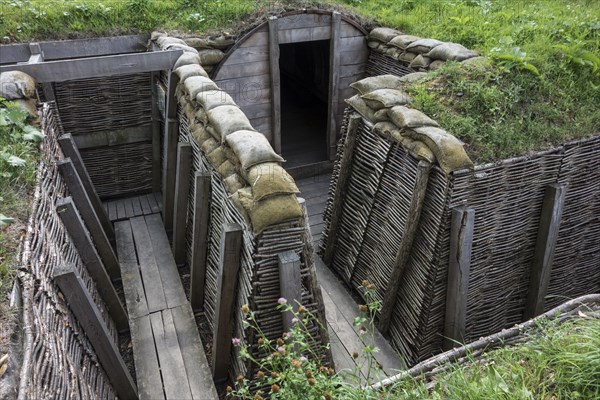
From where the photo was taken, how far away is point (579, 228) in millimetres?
4555

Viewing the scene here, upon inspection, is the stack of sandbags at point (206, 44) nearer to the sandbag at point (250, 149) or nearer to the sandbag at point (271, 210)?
the sandbag at point (250, 149)

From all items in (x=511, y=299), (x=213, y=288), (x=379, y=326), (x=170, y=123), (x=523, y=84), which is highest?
(x=523, y=84)

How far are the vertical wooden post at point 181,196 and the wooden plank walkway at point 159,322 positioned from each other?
207mm

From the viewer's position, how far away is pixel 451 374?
7.47ft

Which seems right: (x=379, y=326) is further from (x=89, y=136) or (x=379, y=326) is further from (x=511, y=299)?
(x=89, y=136)

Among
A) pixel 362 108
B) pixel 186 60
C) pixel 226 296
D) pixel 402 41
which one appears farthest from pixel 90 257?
pixel 402 41

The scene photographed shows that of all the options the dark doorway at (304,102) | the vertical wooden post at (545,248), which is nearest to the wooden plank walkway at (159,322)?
the dark doorway at (304,102)

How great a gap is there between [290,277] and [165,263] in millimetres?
2557

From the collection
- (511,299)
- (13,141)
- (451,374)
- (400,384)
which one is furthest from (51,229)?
(511,299)

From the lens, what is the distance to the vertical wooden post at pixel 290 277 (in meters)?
2.98

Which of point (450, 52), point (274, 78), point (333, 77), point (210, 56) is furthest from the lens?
point (333, 77)

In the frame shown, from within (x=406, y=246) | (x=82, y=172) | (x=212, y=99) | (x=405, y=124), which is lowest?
(x=406, y=246)

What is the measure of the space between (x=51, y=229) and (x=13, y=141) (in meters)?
0.92

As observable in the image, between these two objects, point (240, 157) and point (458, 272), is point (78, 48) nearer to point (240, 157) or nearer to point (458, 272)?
point (240, 157)
